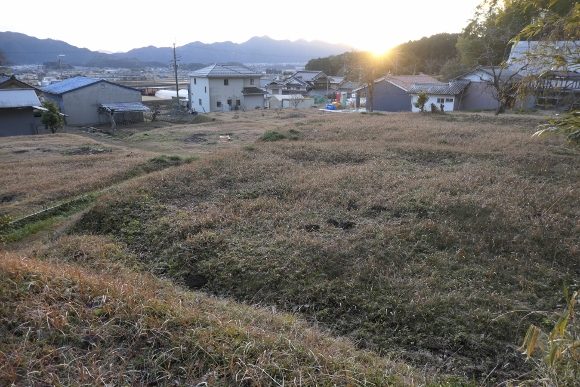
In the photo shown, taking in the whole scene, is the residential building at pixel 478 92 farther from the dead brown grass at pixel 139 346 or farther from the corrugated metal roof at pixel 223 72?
the dead brown grass at pixel 139 346

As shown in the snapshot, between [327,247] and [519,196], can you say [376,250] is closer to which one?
[327,247]

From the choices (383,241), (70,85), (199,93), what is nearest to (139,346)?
(383,241)

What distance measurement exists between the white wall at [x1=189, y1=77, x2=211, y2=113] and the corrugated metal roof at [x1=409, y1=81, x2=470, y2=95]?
805 inches

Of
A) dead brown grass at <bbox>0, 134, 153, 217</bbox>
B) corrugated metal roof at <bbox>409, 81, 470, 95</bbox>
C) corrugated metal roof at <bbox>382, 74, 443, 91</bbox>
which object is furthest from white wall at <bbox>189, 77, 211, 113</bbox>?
dead brown grass at <bbox>0, 134, 153, 217</bbox>

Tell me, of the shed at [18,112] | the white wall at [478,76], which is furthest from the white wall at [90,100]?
the white wall at [478,76]

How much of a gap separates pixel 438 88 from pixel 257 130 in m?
17.7

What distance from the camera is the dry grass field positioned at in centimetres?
506

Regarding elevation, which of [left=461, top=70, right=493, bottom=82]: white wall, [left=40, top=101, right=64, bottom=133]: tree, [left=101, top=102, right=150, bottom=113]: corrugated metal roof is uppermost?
[left=461, top=70, right=493, bottom=82]: white wall

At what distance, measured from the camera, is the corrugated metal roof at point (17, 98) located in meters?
26.3

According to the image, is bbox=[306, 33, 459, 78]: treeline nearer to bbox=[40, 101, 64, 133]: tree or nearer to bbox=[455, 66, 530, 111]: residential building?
bbox=[455, 66, 530, 111]: residential building

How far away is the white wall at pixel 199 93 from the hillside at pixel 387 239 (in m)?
32.2

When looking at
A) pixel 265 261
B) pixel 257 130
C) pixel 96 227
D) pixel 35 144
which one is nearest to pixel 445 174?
pixel 265 261

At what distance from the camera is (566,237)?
6.96 meters

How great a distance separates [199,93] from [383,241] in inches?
1601
